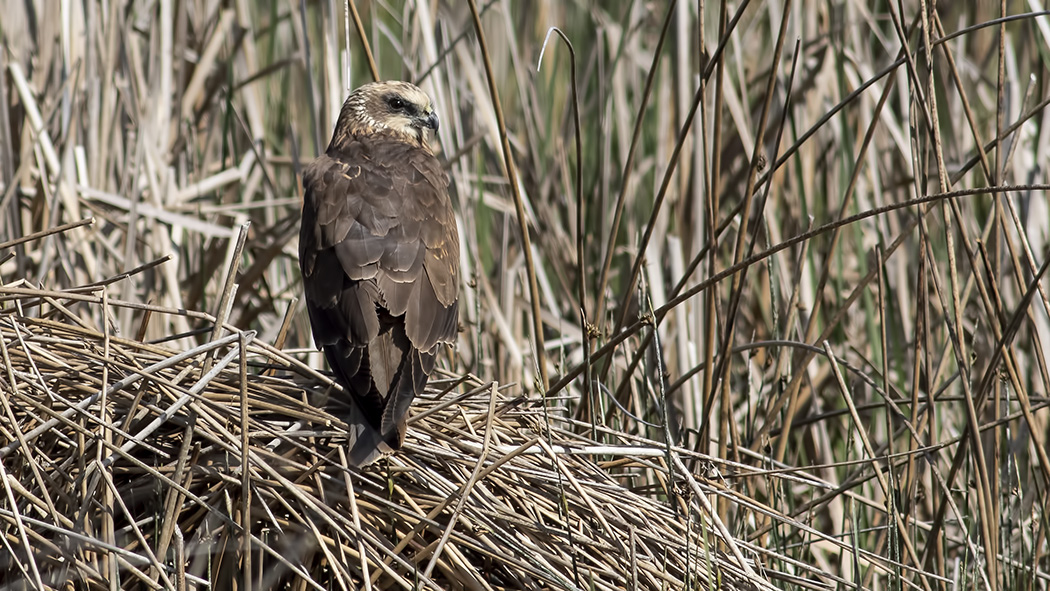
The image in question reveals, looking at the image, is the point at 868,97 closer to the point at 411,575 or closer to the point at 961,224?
the point at 961,224

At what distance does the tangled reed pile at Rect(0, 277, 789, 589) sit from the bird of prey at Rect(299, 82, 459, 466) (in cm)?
9

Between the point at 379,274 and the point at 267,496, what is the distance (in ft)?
2.30

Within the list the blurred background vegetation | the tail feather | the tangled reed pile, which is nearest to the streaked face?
the blurred background vegetation

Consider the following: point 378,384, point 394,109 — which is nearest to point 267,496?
point 378,384

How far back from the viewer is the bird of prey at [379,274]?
7.32 ft

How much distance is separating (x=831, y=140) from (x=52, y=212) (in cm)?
267

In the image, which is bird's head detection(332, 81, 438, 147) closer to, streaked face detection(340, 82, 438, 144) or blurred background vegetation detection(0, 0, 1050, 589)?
streaked face detection(340, 82, 438, 144)

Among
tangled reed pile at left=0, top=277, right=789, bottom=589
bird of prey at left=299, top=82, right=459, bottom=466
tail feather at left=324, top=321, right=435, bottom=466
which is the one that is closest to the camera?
tangled reed pile at left=0, top=277, right=789, bottom=589

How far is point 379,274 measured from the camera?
254 cm

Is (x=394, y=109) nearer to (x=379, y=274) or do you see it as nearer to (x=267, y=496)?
(x=379, y=274)

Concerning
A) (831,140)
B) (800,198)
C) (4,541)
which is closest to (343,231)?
(4,541)

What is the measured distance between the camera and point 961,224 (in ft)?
7.47

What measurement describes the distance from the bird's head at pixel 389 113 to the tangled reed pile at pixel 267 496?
1278 millimetres

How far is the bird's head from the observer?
10.8 feet
